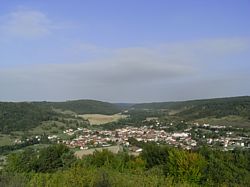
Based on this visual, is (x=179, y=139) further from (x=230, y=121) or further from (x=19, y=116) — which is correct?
(x=19, y=116)

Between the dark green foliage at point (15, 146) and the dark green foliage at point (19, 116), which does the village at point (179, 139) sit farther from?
the dark green foliage at point (19, 116)

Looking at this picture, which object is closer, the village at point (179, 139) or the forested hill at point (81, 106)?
the village at point (179, 139)

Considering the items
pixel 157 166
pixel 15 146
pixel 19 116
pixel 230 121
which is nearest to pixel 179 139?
pixel 15 146

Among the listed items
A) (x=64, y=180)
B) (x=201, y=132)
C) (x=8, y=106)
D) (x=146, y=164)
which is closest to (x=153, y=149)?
(x=146, y=164)

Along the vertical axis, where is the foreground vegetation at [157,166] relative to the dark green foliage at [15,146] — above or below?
above

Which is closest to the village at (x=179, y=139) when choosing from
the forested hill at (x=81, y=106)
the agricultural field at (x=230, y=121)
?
the agricultural field at (x=230, y=121)

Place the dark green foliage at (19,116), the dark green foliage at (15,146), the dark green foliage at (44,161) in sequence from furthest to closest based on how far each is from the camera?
the dark green foliage at (19,116) → the dark green foliage at (15,146) → the dark green foliage at (44,161)

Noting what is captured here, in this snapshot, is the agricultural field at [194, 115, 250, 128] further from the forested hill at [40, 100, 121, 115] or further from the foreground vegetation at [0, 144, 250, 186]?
the forested hill at [40, 100, 121, 115]

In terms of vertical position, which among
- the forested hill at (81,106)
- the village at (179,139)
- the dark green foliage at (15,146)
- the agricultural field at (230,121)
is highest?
the forested hill at (81,106)

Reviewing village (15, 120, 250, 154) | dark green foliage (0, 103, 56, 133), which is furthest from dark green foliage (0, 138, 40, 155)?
dark green foliage (0, 103, 56, 133)

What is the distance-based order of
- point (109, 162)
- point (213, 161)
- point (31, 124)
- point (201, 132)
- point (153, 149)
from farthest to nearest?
1. point (31, 124)
2. point (201, 132)
3. point (153, 149)
4. point (109, 162)
5. point (213, 161)

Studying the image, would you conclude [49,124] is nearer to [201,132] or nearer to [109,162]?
[201,132]
